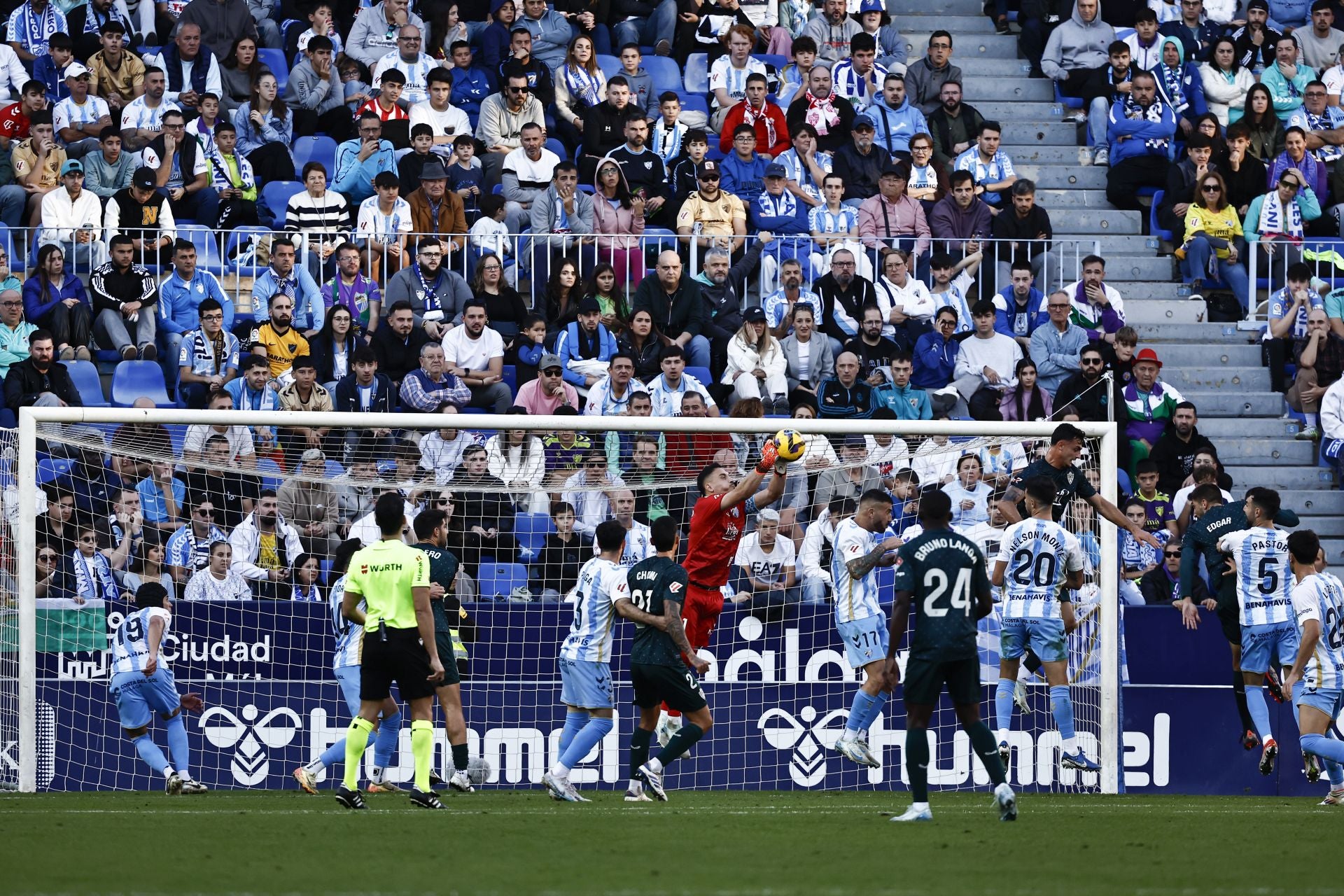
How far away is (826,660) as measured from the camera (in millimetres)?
15922

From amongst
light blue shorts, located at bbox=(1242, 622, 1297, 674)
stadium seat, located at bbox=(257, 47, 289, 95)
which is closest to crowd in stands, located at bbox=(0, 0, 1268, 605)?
stadium seat, located at bbox=(257, 47, 289, 95)

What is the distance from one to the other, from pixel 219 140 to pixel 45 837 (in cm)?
1117

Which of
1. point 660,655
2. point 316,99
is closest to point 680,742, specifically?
point 660,655

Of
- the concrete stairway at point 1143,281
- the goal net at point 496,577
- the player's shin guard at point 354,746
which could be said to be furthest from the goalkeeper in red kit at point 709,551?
the concrete stairway at point 1143,281

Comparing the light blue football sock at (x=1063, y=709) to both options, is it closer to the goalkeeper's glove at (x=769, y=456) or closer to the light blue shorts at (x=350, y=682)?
the goalkeeper's glove at (x=769, y=456)

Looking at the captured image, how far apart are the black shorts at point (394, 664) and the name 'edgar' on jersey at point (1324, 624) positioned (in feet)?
19.3

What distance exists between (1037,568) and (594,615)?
3.37 m

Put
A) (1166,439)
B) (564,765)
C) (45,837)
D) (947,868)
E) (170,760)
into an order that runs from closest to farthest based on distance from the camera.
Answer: (947,868) < (45,837) < (564,765) < (170,760) < (1166,439)

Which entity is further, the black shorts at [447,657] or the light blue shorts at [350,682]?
the light blue shorts at [350,682]

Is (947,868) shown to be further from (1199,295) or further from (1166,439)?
(1199,295)

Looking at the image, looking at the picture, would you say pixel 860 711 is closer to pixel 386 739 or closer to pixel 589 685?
pixel 589 685

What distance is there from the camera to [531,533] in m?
16.1

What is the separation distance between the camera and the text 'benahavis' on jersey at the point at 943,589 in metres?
10.9

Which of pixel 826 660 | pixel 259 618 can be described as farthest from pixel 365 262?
pixel 826 660
